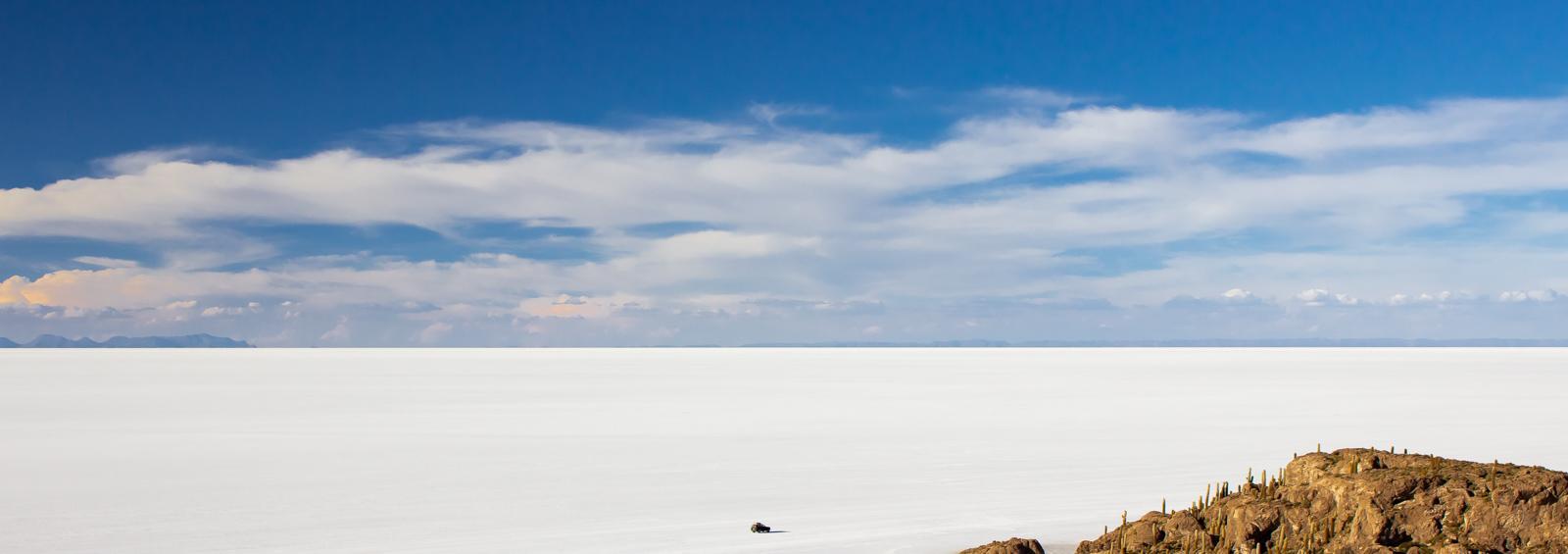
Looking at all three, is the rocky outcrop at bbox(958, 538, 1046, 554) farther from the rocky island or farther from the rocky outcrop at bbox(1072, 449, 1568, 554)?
the rocky outcrop at bbox(1072, 449, 1568, 554)

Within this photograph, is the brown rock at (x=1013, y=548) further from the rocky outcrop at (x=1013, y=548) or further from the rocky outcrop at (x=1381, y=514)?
the rocky outcrop at (x=1381, y=514)

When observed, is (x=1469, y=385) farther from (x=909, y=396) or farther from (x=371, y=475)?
(x=371, y=475)

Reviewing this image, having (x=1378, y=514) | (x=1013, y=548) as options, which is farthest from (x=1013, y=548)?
(x=1378, y=514)

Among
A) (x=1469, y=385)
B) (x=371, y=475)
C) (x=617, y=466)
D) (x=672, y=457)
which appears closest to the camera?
(x=371, y=475)

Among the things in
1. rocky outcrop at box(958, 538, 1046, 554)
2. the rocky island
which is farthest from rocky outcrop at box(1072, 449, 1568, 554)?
rocky outcrop at box(958, 538, 1046, 554)

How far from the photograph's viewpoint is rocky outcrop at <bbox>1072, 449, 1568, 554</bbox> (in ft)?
23.9

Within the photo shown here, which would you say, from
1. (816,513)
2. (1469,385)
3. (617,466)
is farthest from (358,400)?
(1469,385)

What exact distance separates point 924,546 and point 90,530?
28.2 ft

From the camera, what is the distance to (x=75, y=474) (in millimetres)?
15891

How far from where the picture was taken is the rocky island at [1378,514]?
7.28 metres

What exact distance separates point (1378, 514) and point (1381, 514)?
0.03 meters

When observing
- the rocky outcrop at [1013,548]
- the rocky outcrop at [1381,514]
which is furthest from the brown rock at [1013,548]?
the rocky outcrop at [1381,514]

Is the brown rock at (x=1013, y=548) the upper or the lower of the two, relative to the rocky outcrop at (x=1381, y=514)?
lower

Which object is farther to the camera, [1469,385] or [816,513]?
[1469,385]
